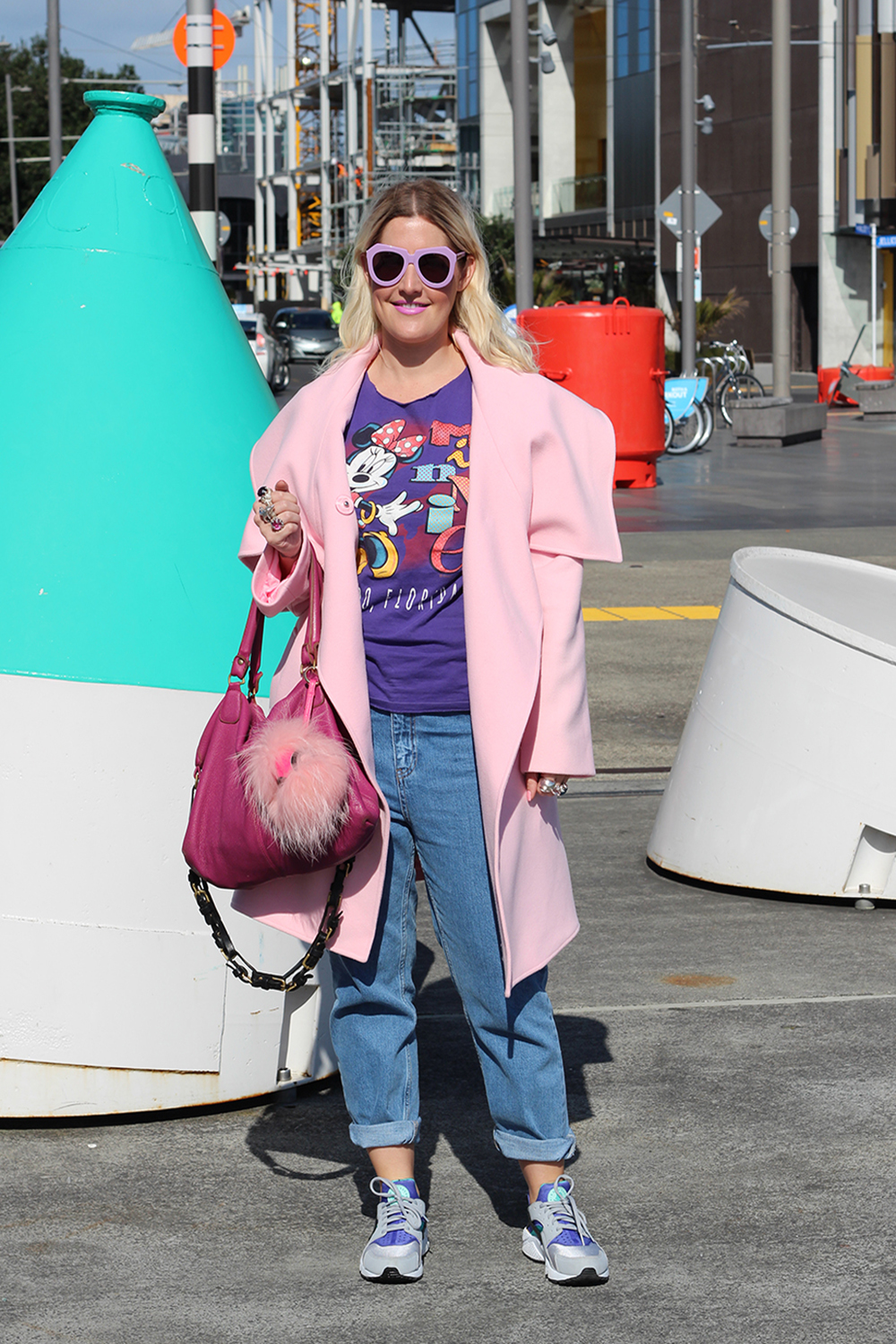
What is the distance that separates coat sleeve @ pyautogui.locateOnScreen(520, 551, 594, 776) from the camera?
2.95m

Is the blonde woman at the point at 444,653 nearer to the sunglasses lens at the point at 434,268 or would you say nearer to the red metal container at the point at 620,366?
the sunglasses lens at the point at 434,268

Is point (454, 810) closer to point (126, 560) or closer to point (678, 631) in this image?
point (126, 560)

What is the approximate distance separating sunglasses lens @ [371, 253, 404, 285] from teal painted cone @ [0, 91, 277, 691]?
804 millimetres

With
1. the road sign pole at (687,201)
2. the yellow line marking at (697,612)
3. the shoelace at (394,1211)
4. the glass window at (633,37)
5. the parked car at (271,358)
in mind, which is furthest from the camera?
the glass window at (633,37)

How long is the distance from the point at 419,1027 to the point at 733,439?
2252cm

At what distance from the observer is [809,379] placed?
44.6m

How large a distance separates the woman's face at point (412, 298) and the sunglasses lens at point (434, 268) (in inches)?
0.5

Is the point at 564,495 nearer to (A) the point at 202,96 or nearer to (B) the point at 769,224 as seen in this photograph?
(A) the point at 202,96

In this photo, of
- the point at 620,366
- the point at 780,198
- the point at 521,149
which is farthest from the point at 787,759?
the point at 780,198

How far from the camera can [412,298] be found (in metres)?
3.02

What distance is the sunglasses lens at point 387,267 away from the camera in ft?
9.89

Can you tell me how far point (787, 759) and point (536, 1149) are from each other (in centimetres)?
233

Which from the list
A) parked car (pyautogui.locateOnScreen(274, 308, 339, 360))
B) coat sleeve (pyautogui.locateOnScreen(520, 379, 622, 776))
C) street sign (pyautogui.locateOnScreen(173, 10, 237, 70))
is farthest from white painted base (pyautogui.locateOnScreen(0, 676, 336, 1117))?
parked car (pyautogui.locateOnScreen(274, 308, 339, 360))

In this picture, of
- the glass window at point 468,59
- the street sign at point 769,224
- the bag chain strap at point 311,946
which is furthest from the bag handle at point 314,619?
the glass window at point 468,59
